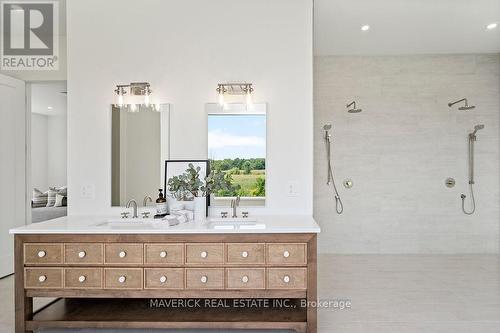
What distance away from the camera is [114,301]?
8.91 ft

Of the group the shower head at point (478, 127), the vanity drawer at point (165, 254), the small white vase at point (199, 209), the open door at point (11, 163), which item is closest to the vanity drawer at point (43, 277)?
the vanity drawer at point (165, 254)

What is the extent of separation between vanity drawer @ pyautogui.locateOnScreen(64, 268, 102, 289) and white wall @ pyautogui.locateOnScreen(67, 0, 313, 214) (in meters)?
0.80

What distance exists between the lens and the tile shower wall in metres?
4.76

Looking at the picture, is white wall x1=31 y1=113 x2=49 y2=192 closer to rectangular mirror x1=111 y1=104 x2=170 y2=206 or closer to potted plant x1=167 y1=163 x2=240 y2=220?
rectangular mirror x1=111 y1=104 x2=170 y2=206

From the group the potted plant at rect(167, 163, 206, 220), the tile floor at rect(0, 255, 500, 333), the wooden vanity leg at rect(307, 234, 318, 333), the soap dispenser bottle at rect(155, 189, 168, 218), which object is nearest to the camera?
the wooden vanity leg at rect(307, 234, 318, 333)

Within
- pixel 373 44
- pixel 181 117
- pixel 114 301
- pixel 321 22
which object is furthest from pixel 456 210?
pixel 114 301

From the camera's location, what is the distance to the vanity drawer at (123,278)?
2.31 m

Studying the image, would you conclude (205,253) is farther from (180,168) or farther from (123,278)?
(180,168)

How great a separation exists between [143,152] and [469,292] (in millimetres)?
3431

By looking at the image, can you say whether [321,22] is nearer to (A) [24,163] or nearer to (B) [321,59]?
(B) [321,59]

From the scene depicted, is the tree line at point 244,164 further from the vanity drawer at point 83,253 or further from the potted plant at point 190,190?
the vanity drawer at point 83,253

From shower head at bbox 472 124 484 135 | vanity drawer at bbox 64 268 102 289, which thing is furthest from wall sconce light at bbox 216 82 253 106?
shower head at bbox 472 124 484 135

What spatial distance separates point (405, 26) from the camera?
3.87 metres

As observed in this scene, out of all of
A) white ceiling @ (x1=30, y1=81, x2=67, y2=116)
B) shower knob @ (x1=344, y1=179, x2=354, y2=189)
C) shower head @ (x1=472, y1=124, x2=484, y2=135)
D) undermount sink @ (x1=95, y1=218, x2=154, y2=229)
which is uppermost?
white ceiling @ (x1=30, y1=81, x2=67, y2=116)
